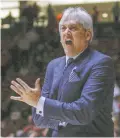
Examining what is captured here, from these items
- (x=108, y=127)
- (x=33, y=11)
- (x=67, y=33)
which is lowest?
(x=108, y=127)

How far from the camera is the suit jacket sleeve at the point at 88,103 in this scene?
819mm

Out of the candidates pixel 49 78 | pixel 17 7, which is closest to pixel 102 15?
pixel 17 7

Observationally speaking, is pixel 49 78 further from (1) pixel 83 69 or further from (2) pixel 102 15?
(2) pixel 102 15

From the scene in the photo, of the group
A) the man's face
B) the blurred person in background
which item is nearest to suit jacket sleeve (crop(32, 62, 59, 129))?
the man's face

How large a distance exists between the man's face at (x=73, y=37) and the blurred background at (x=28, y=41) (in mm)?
1257

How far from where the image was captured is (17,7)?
2.37m

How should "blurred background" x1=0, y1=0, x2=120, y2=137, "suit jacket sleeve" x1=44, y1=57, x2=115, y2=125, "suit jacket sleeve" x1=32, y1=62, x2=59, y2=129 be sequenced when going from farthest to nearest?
1. "blurred background" x1=0, y1=0, x2=120, y2=137
2. "suit jacket sleeve" x1=32, y1=62, x2=59, y2=129
3. "suit jacket sleeve" x1=44, y1=57, x2=115, y2=125

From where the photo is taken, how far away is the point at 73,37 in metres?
0.87

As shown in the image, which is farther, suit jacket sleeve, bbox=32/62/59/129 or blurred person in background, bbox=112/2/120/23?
blurred person in background, bbox=112/2/120/23

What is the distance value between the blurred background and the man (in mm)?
1252

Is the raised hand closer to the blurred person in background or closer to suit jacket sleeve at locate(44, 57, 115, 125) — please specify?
suit jacket sleeve at locate(44, 57, 115, 125)

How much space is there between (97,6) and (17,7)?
58 cm

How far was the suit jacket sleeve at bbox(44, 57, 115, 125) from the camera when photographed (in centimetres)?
82

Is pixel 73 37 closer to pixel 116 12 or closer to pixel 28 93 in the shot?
pixel 28 93
